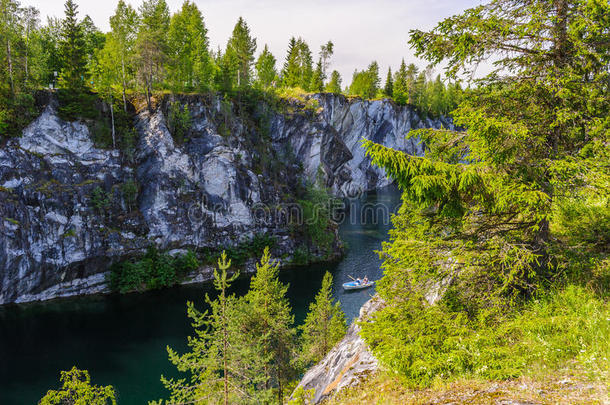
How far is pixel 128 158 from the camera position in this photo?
1444 inches

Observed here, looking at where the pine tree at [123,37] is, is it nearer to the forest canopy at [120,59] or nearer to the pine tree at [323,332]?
the forest canopy at [120,59]

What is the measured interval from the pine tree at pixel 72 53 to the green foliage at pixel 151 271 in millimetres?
19921

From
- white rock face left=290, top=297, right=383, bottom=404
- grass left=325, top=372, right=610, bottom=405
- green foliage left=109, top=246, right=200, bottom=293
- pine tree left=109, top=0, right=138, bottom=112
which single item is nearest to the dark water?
green foliage left=109, top=246, right=200, bottom=293

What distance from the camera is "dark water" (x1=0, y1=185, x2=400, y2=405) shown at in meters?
19.8

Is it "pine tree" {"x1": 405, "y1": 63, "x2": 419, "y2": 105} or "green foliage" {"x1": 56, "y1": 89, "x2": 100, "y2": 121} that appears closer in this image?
"green foliage" {"x1": 56, "y1": 89, "x2": 100, "y2": 121}

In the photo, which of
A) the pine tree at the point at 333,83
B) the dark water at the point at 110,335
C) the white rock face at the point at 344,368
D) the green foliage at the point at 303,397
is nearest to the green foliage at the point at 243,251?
the dark water at the point at 110,335

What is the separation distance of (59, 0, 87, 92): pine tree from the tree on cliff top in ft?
131

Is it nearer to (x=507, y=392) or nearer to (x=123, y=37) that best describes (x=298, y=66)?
(x=123, y=37)

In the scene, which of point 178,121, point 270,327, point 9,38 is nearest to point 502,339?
point 270,327

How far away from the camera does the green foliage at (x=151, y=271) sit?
3241 centimetres

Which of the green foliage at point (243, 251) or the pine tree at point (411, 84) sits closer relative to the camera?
the green foliage at point (243, 251)

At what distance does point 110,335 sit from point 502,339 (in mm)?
29104

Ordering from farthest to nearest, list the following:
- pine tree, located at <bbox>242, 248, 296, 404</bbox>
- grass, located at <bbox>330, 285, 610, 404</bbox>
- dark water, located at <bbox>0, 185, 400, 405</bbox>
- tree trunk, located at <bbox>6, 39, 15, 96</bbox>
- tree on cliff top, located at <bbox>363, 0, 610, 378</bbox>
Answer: tree trunk, located at <bbox>6, 39, 15, 96</bbox> < dark water, located at <bbox>0, 185, 400, 405</bbox> < pine tree, located at <bbox>242, 248, 296, 404</bbox> < tree on cliff top, located at <bbox>363, 0, 610, 378</bbox> < grass, located at <bbox>330, 285, 610, 404</bbox>

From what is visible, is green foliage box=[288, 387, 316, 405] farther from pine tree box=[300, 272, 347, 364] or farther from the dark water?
the dark water
